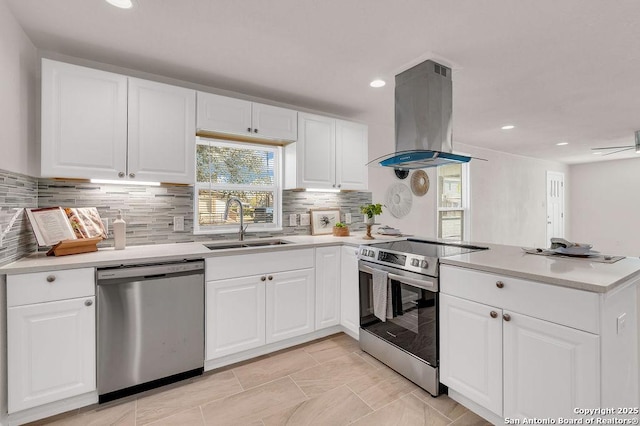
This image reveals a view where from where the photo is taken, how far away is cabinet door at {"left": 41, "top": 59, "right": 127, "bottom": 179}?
75.6 inches

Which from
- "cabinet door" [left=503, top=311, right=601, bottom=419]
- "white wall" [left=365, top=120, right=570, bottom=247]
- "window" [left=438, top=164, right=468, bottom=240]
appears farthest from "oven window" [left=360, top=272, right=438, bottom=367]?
"window" [left=438, top=164, right=468, bottom=240]

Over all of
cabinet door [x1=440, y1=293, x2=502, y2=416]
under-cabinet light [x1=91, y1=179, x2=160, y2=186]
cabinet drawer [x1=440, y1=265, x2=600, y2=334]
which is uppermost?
under-cabinet light [x1=91, y1=179, x2=160, y2=186]

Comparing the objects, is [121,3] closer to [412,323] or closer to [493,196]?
[412,323]

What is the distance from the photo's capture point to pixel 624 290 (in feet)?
Result: 4.75

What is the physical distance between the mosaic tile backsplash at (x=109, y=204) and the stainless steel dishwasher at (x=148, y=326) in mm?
583

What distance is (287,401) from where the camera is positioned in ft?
6.25

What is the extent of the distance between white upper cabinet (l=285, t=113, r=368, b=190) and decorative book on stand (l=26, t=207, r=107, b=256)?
67.1 inches

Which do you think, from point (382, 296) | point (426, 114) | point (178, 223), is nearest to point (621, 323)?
point (382, 296)

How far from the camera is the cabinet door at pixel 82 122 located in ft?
6.30

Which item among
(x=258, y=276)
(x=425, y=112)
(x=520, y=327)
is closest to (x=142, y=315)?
(x=258, y=276)

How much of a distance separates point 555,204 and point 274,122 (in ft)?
24.9

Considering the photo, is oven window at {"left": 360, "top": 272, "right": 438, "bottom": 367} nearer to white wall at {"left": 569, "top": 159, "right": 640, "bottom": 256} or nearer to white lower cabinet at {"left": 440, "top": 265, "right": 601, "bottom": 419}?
white lower cabinet at {"left": 440, "top": 265, "right": 601, "bottom": 419}

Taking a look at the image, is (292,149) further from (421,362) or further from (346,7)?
(421,362)

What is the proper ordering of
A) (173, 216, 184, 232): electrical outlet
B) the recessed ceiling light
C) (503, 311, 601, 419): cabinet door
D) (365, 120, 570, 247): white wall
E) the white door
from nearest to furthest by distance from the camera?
(503, 311, 601, 419): cabinet door → the recessed ceiling light → (173, 216, 184, 232): electrical outlet → (365, 120, 570, 247): white wall → the white door
